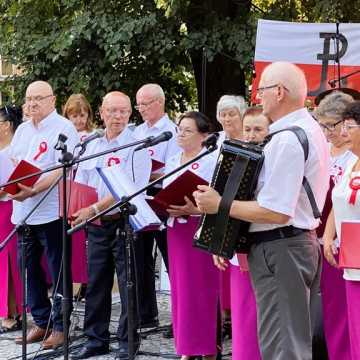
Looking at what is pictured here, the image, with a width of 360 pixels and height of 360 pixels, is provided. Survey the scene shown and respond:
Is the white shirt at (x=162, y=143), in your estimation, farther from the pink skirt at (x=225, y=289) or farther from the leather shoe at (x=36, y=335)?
the leather shoe at (x=36, y=335)

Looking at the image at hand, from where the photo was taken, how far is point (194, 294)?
529cm

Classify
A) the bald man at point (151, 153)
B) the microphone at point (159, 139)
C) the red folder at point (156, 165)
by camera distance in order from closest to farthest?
the microphone at point (159, 139)
the red folder at point (156, 165)
the bald man at point (151, 153)

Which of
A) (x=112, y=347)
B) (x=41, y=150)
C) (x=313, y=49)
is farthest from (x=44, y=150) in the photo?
(x=313, y=49)

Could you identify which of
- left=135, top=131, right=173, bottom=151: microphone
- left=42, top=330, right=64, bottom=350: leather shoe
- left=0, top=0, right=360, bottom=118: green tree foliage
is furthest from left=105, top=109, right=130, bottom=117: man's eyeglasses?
left=0, top=0, right=360, bottom=118: green tree foliage

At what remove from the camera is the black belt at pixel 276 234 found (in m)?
3.76

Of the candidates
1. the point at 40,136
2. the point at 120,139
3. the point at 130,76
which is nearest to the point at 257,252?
the point at 120,139

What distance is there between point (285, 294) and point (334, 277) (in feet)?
4.00

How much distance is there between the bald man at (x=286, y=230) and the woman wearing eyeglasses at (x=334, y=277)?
3.27 feet

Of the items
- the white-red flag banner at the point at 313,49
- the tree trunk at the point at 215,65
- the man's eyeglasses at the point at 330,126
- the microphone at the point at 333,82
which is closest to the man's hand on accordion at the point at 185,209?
the man's eyeglasses at the point at 330,126

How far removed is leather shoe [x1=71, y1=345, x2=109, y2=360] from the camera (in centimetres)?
574

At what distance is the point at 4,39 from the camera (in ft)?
37.6

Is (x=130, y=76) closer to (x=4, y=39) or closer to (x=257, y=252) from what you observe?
(x=4, y=39)

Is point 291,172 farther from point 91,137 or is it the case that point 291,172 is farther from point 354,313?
point 91,137

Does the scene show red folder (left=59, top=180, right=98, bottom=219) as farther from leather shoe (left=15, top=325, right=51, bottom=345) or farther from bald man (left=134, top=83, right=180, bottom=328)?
leather shoe (left=15, top=325, right=51, bottom=345)
